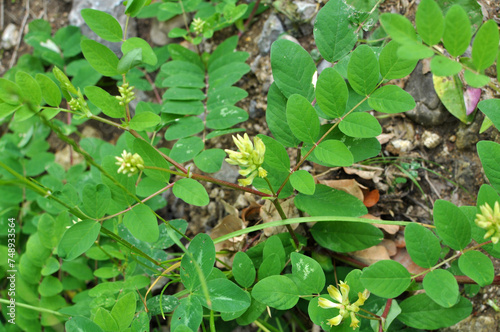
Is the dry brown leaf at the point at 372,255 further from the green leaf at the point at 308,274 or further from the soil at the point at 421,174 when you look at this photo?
the green leaf at the point at 308,274

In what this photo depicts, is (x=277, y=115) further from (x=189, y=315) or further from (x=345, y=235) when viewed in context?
(x=189, y=315)

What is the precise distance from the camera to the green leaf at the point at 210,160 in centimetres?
198

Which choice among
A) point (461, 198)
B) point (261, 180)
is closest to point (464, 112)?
point (461, 198)

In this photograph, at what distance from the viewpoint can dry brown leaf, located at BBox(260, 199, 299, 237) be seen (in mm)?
2047

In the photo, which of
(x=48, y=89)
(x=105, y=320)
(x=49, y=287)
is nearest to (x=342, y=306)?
(x=105, y=320)

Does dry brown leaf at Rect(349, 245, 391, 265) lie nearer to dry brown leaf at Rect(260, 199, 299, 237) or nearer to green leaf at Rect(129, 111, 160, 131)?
dry brown leaf at Rect(260, 199, 299, 237)

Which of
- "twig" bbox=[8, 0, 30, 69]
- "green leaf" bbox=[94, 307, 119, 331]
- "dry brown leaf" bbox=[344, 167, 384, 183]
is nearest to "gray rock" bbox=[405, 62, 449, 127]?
"dry brown leaf" bbox=[344, 167, 384, 183]

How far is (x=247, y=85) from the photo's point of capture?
104 inches

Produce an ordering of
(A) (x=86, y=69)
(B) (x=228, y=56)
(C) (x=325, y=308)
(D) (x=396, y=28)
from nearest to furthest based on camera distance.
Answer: (D) (x=396, y=28) < (C) (x=325, y=308) < (B) (x=228, y=56) < (A) (x=86, y=69)

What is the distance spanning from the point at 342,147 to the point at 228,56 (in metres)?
1.17

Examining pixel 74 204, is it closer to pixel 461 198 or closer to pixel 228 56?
pixel 228 56

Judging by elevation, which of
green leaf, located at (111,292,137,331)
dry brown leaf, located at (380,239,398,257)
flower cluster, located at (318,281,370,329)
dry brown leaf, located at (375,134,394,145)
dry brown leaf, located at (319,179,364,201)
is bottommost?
green leaf, located at (111,292,137,331)

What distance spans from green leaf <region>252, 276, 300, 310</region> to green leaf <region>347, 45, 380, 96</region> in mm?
823

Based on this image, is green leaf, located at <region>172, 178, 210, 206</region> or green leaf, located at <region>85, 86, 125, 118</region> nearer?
green leaf, located at <region>172, 178, 210, 206</region>
